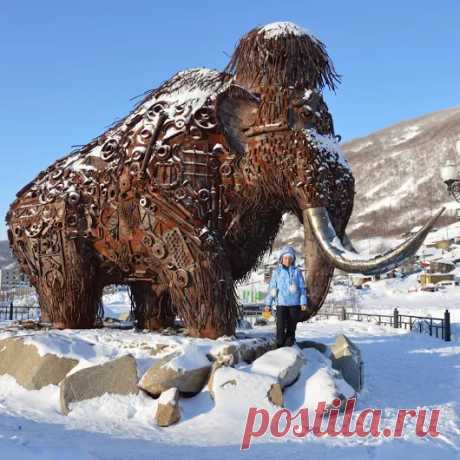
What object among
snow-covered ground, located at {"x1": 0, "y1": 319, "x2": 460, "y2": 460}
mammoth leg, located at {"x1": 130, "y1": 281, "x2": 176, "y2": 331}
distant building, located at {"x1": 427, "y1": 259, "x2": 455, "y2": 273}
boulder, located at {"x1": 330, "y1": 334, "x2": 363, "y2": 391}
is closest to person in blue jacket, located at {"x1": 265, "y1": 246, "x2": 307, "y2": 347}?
snow-covered ground, located at {"x1": 0, "y1": 319, "x2": 460, "y2": 460}

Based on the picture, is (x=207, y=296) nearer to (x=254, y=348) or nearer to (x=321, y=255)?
(x=254, y=348)

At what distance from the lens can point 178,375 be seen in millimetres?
4516

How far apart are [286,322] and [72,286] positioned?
238cm

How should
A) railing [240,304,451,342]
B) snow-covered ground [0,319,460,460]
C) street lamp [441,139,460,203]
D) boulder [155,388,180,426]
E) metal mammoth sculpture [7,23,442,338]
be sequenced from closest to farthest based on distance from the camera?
snow-covered ground [0,319,460,460] → boulder [155,388,180,426] → metal mammoth sculpture [7,23,442,338] → street lamp [441,139,460,203] → railing [240,304,451,342]

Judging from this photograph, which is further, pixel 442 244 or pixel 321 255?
pixel 442 244

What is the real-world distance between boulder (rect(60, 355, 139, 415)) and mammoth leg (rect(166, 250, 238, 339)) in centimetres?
98

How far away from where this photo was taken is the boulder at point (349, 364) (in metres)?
5.66

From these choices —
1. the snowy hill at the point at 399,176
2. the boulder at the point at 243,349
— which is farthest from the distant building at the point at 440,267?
the boulder at the point at 243,349

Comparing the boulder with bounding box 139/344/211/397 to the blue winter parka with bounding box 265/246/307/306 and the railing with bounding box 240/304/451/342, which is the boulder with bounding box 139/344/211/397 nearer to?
the blue winter parka with bounding box 265/246/307/306

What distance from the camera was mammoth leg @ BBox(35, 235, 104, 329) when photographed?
6.37m

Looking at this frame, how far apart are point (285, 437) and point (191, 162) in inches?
114

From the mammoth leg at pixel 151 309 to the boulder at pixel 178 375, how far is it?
231 cm

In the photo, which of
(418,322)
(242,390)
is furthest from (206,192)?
(418,322)

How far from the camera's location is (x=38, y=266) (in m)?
6.63
